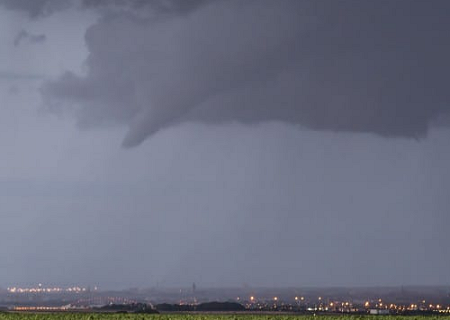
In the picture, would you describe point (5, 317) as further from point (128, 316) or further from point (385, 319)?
point (385, 319)

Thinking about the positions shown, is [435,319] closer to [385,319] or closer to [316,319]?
[385,319]

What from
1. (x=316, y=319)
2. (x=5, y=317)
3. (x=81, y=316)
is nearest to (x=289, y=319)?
(x=316, y=319)

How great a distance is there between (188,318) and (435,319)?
28.0 metres

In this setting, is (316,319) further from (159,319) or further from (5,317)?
(5,317)

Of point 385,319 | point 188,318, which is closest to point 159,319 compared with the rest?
point 188,318

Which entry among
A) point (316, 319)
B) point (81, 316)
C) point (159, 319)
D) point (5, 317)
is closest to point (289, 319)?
point (316, 319)

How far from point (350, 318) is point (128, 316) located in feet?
88.9

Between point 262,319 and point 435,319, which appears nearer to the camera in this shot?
point 435,319

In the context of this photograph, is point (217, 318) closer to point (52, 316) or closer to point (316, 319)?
point (316, 319)

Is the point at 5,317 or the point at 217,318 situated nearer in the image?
the point at 217,318

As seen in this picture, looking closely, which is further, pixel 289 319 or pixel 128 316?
pixel 128 316

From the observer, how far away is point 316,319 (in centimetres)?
11569

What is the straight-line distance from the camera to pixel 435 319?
Result: 108m

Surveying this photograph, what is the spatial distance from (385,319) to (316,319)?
8.21m
